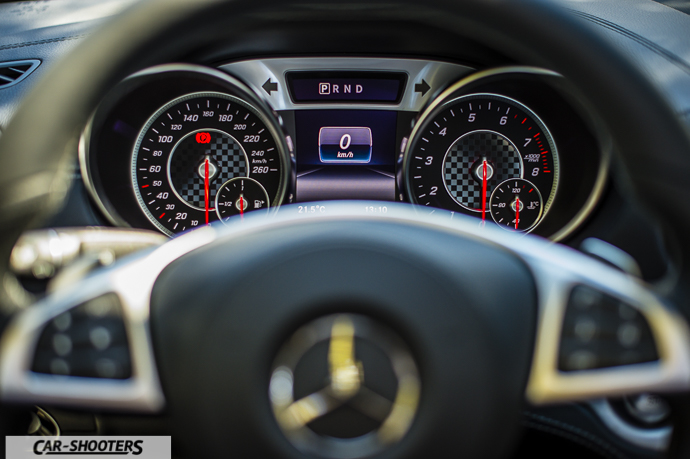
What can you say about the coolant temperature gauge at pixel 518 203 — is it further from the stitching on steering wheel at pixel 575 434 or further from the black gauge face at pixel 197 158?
the stitching on steering wheel at pixel 575 434

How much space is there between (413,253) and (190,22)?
1.33ft

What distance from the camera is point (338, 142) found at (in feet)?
7.25

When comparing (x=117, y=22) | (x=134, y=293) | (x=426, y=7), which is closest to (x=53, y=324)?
(x=134, y=293)

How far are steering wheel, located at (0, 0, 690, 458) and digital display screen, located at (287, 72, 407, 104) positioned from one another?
1.40 meters

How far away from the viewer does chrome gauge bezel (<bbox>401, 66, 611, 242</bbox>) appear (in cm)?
196

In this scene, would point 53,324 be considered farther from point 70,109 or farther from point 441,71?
point 441,71

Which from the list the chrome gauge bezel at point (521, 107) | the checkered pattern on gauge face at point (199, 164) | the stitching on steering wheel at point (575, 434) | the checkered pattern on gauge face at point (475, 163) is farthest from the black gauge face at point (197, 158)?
the stitching on steering wheel at point (575, 434)

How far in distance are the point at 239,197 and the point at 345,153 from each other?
1.38 ft

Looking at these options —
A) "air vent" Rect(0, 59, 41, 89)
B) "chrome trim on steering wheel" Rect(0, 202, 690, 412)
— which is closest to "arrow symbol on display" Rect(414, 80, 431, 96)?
"air vent" Rect(0, 59, 41, 89)

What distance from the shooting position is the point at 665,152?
697 millimetres

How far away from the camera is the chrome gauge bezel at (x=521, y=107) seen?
1.96 metres

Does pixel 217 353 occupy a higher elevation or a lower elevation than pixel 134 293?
lower

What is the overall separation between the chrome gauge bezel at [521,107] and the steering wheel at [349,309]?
128 cm

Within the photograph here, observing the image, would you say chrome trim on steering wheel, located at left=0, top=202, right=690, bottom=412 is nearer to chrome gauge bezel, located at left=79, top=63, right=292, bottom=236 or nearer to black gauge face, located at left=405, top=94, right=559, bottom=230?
chrome gauge bezel, located at left=79, top=63, right=292, bottom=236
